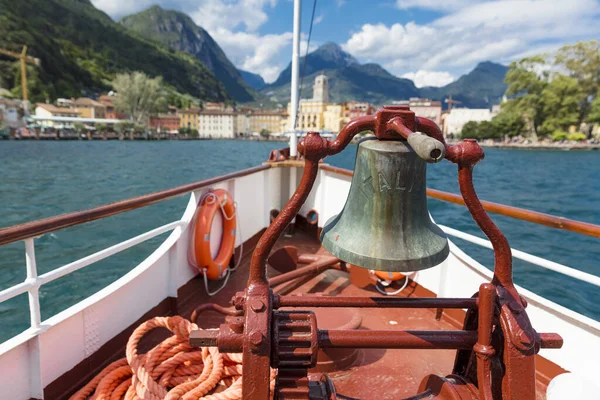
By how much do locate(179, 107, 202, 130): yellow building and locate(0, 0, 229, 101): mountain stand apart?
2036cm

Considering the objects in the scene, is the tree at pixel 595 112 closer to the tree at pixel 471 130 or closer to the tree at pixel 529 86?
the tree at pixel 529 86

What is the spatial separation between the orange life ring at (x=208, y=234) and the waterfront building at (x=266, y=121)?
109 m

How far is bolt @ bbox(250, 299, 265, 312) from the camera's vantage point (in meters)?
0.99

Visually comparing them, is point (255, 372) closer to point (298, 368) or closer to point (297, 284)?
point (298, 368)

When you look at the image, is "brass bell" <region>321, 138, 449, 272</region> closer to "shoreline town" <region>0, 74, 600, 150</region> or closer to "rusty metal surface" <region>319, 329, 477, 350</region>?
"rusty metal surface" <region>319, 329, 477, 350</region>

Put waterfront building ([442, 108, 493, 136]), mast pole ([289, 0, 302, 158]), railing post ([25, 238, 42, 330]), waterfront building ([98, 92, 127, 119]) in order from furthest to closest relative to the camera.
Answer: waterfront building ([442, 108, 493, 136])
waterfront building ([98, 92, 127, 119])
mast pole ([289, 0, 302, 158])
railing post ([25, 238, 42, 330])

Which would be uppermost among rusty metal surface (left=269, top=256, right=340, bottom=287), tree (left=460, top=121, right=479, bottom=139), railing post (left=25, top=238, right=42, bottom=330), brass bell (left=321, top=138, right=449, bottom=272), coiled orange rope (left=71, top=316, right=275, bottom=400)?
tree (left=460, top=121, right=479, bottom=139)

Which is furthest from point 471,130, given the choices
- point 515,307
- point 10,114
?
point 515,307

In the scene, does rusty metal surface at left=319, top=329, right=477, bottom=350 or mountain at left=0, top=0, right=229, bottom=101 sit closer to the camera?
rusty metal surface at left=319, top=329, right=477, bottom=350

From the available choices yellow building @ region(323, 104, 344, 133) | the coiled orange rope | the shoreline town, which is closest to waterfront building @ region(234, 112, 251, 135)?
the shoreline town

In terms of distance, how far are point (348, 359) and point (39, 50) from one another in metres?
97.7

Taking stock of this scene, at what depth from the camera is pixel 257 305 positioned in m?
1.00

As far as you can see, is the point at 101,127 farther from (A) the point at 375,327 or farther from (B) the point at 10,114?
(A) the point at 375,327

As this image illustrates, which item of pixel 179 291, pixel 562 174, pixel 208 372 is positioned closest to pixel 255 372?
pixel 208 372
